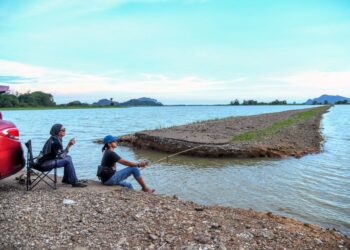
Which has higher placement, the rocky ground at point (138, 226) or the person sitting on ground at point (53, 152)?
the person sitting on ground at point (53, 152)

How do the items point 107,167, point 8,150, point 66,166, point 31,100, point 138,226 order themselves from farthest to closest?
point 31,100 → point 107,167 → point 66,166 → point 8,150 → point 138,226

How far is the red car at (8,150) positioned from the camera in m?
7.02

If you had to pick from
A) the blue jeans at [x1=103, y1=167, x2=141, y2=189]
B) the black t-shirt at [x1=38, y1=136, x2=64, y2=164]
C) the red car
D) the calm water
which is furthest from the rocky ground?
the calm water

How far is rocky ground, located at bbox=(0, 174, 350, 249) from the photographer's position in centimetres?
528

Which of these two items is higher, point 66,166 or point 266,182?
point 66,166

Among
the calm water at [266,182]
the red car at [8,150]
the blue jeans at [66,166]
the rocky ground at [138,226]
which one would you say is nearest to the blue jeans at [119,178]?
the blue jeans at [66,166]

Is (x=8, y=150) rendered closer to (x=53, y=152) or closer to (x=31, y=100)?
(x=53, y=152)

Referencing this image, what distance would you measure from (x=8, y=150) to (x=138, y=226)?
332cm

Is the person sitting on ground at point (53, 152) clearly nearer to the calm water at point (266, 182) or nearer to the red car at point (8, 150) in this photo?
the red car at point (8, 150)

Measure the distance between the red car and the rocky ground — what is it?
1.98ft

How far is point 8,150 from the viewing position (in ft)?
23.5

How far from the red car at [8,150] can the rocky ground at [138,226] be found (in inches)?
23.8

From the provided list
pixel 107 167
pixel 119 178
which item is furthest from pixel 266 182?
pixel 107 167

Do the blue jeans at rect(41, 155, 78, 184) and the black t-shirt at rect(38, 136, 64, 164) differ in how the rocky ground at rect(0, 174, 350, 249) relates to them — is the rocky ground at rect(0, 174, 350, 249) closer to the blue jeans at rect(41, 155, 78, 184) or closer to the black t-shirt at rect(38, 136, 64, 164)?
the blue jeans at rect(41, 155, 78, 184)
